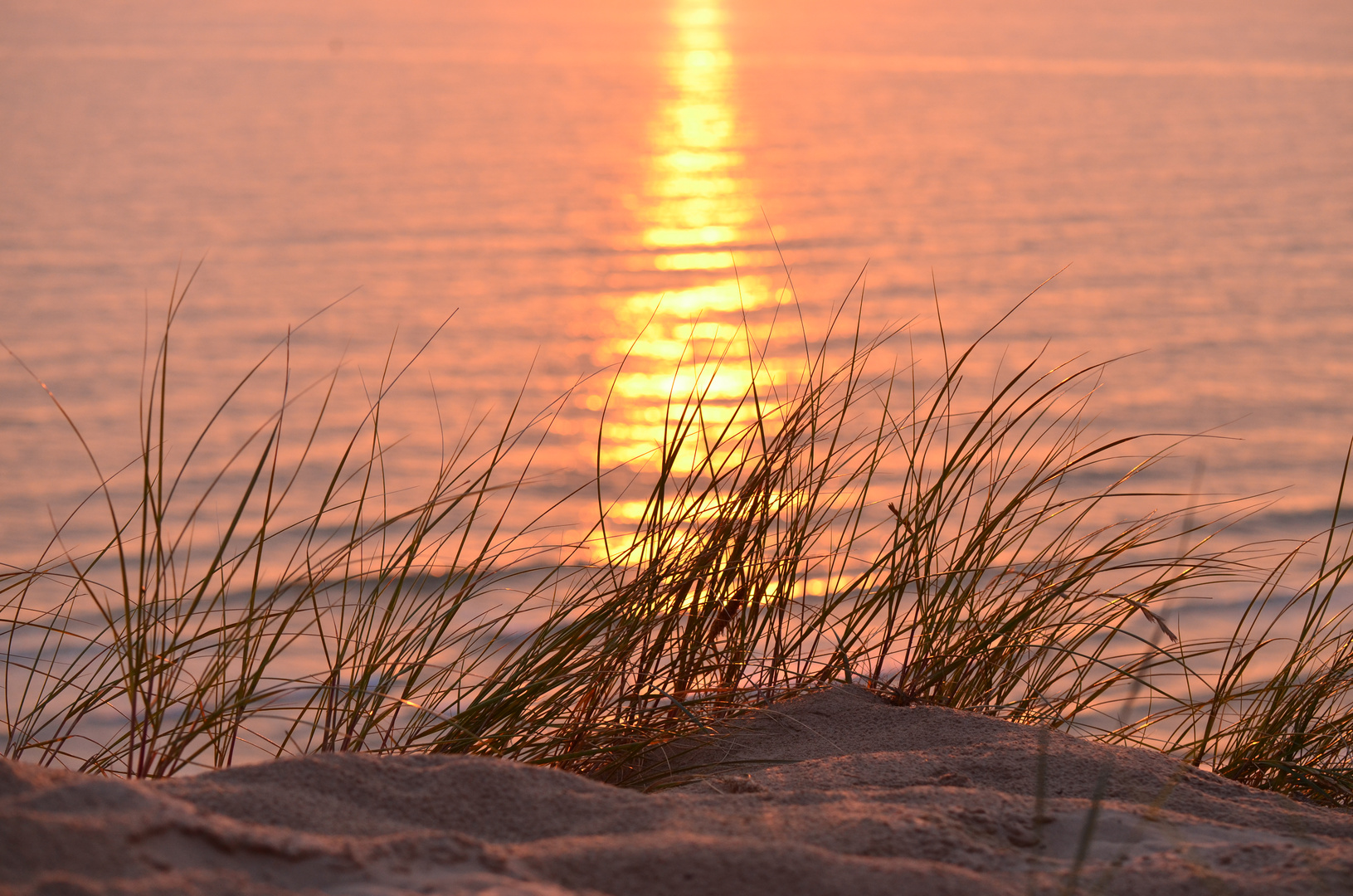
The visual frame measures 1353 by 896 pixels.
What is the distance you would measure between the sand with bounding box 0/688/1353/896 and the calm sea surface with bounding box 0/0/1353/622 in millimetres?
663

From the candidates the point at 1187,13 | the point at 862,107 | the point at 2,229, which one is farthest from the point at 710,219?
the point at 1187,13

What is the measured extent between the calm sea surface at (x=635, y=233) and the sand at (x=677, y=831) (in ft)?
2.17

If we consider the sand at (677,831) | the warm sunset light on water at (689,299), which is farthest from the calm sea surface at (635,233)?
the sand at (677,831)

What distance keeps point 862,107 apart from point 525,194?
809cm

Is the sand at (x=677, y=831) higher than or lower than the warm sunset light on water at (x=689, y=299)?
lower

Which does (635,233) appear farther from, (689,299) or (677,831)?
(677,831)

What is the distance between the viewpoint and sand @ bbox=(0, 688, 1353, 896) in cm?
126

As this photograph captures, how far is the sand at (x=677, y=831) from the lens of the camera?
49.5 inches

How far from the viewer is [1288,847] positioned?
5.02 ft

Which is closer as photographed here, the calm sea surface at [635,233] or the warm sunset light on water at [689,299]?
the warm sunset light on water at [689,299]

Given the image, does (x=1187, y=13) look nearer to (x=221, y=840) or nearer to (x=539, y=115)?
(x=539, y=115)

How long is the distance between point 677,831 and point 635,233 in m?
10.7

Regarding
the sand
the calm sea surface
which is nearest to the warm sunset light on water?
the calm sea surface

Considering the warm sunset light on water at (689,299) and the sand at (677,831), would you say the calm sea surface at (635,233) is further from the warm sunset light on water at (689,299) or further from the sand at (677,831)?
the sand at (677,831)
